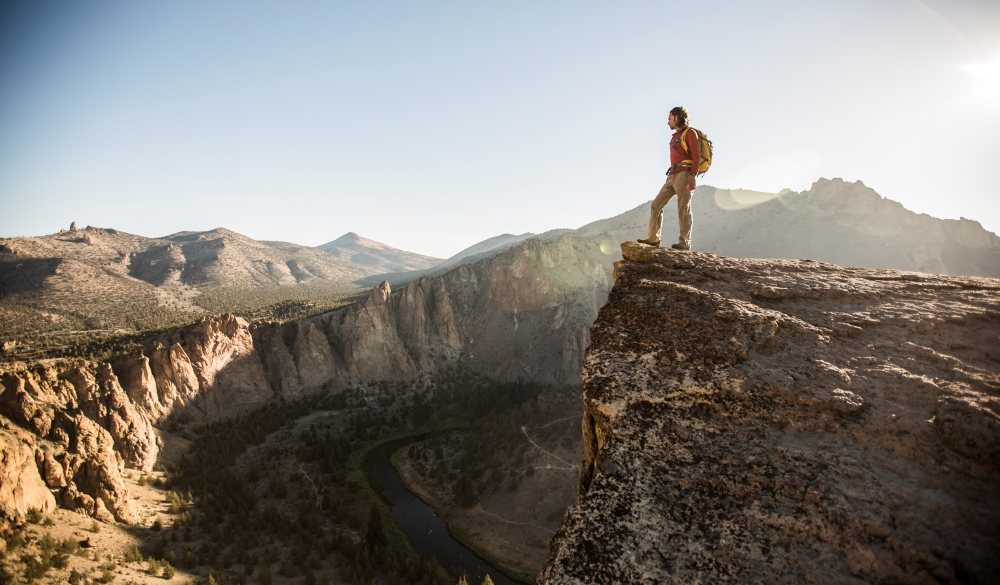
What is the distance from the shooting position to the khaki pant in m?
7.41

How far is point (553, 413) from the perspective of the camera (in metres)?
42.9

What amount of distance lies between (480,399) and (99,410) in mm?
33599

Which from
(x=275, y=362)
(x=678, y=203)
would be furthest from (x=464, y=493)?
(x=275, y=362)

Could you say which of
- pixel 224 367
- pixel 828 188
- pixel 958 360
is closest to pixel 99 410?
pixel 224 367

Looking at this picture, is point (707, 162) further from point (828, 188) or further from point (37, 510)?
point (828, 188)

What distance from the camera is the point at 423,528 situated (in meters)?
30.5

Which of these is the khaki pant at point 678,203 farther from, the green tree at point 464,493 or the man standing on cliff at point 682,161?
the green tree at point 464,493

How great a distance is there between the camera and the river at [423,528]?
26.1 metres

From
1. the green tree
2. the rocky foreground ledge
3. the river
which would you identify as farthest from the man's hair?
the green tree

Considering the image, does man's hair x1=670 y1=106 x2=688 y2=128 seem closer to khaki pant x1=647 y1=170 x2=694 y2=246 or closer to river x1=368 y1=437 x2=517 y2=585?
khaki pant x1=647 y1=170 x2=694 y2=246

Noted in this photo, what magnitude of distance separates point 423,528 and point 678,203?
101ft

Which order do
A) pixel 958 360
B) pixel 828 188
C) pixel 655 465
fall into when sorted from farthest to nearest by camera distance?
pixel 828 188
pixel 958 360
pixel 655 465

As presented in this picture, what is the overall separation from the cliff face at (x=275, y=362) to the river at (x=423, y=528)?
16.3 m

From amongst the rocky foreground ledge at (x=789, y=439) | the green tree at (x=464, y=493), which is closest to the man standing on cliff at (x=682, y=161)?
the rocky foreground ledge at (x=789, y=439)
